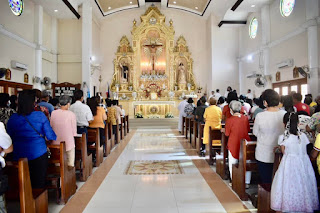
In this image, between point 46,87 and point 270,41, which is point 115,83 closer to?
point 46,87

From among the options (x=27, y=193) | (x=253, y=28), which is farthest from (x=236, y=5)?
(x=27, y=193)

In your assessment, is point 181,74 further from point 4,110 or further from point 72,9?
point 4,110

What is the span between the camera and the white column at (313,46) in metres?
9.30

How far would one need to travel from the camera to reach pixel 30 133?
11.1ft

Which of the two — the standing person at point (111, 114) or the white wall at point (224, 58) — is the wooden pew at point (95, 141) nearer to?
the standing person at point (111, 114)

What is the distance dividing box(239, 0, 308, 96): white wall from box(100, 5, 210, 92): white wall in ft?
11.0

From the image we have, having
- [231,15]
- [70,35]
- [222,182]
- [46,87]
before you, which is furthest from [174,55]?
[222,182]

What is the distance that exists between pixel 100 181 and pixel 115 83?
1400cm

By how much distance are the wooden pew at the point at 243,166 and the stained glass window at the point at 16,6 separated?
32.7ft

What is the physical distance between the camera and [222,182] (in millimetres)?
5035

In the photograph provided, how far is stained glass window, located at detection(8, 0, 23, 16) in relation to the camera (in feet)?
33.4

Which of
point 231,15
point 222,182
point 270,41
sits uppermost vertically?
point 231,15

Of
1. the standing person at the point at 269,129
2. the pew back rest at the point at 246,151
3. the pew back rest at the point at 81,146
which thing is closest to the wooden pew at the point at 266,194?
the standing person at the point at 269,129

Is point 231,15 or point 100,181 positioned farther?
point 231,15
